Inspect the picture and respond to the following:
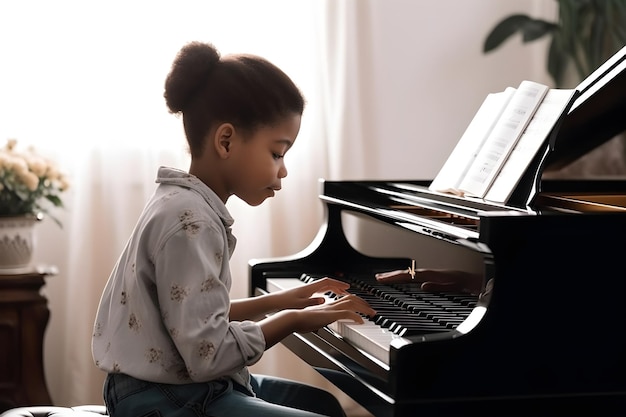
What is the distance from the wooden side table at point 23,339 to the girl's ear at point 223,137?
1.72 meters

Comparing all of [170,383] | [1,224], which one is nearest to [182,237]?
[170,383]

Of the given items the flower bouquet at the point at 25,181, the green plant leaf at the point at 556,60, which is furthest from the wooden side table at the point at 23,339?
the green plant leaf at the point at 556,60

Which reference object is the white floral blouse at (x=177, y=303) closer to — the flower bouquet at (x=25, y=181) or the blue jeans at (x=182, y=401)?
the blue jeans at (x=182, y=401)

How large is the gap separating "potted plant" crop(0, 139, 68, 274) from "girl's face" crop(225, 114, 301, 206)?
5.39 feet

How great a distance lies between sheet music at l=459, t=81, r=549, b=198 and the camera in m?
2.20

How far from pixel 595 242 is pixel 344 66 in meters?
2.36

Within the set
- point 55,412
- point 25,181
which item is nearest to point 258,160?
point 55,412

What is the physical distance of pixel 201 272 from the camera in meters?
1.69

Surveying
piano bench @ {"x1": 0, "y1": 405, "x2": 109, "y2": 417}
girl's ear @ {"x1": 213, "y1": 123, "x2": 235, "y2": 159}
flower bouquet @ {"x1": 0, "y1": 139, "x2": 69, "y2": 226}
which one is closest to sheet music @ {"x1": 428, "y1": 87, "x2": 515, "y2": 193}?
girl's ear @ {"x1": 213, "y1": 123, "x2": 235, "y2": 159}

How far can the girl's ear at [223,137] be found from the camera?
1.88 meters

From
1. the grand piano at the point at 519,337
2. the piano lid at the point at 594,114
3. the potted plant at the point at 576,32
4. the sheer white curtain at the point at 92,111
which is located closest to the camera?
the grand piano at the point at 519,337

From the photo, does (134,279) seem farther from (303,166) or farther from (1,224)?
(303,166)

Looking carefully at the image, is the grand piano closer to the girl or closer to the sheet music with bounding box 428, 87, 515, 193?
the girl

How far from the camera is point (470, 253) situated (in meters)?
2.11
